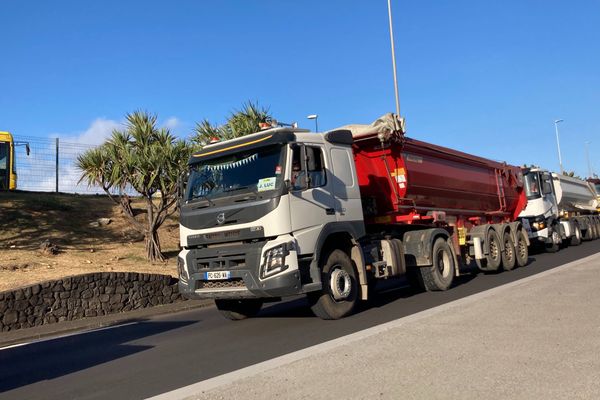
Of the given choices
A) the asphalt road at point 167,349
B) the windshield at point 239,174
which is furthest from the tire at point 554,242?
the windshield at point 239,174

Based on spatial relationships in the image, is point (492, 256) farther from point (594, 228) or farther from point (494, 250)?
point (594, 228)

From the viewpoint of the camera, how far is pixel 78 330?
10.3 m

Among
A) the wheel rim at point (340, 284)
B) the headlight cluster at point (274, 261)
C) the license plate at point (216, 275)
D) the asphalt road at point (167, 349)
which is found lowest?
the asphalt road at point (167, 349)

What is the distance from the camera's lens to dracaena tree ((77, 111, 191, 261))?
1565 cm

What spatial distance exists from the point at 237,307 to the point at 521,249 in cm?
987

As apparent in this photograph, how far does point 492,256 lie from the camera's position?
537 inches

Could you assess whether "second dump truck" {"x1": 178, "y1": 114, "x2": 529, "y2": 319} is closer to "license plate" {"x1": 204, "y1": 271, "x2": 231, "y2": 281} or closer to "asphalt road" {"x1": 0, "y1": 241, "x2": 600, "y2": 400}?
"license plate" {"x1": 204, "y1": 271, "x2": 231, "y2": 281}

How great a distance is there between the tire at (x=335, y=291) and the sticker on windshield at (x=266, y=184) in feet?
4.95

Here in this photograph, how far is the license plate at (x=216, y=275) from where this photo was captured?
7.70 metres

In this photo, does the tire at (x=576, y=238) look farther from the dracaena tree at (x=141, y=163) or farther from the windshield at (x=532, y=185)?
the dracaena tree at (x=141, y=163)

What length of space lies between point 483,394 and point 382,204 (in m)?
6.53

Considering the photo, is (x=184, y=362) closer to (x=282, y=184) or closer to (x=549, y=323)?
(x=282, y=184)

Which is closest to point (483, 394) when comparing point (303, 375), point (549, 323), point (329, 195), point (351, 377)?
point (351, 377)

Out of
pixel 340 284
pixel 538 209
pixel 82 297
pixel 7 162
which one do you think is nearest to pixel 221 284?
pixel 340 284
